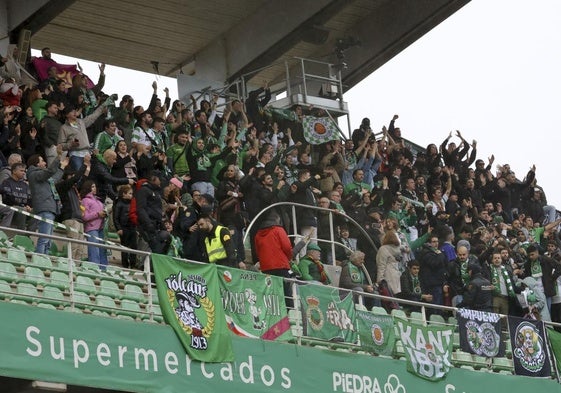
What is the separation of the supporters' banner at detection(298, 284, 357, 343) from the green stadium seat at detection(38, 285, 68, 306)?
10.7 ft

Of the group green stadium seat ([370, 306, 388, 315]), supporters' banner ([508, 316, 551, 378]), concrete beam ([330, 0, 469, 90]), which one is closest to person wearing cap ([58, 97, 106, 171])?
green stadium seat ([370, 306, 388, 315])

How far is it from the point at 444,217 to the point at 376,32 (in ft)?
28.2

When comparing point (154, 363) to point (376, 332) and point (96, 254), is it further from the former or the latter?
point (376, 332)

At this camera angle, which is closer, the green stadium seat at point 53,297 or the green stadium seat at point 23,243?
the green stadium seat at point 53,297

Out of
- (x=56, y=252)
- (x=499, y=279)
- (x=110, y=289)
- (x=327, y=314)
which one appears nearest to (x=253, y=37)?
(x=499, y=279)

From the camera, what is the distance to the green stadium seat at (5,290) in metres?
14.4

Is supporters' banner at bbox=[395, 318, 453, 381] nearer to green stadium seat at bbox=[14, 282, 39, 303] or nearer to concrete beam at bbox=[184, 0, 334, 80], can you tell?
green stadium seat at bbox=[14, 282, 39, 303]

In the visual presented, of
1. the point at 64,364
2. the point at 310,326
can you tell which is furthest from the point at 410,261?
the point at 64,364

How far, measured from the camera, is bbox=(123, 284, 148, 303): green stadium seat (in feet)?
51.9

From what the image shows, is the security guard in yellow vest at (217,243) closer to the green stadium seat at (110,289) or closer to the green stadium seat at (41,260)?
the green stadium seat at (110,289)

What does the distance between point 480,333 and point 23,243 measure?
6615mm

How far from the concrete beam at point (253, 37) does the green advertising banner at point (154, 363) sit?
505 inches

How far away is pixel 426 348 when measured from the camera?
18.7 metres

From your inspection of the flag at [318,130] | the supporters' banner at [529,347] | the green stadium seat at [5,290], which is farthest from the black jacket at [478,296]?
the green stadium seat at [5,290]
